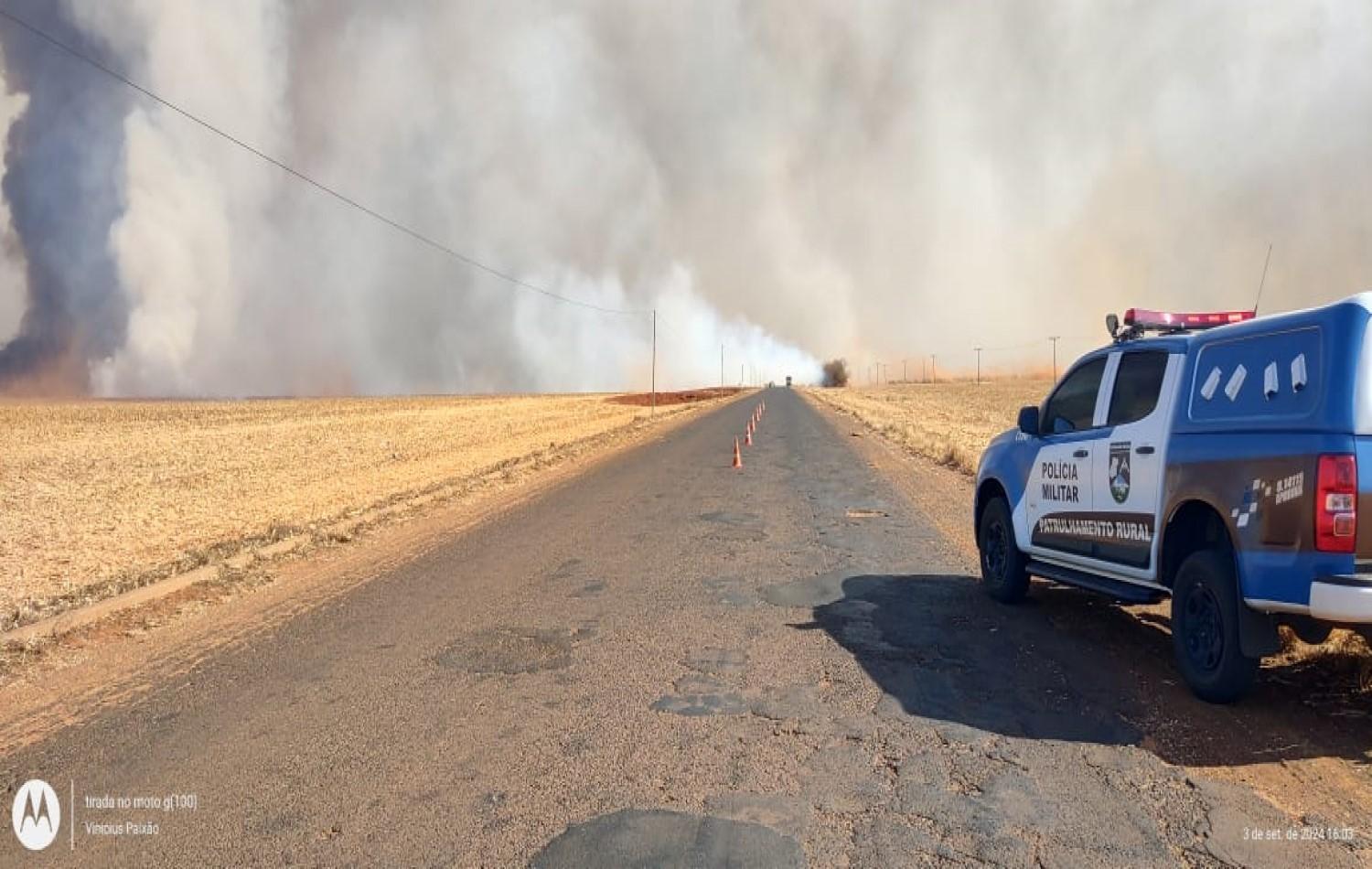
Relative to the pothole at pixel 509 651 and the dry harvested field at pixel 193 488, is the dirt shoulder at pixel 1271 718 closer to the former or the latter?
the pothole at pixel 509 651

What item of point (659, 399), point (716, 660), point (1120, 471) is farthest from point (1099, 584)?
point (659, 399)

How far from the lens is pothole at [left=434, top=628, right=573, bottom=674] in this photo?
6.13 meters

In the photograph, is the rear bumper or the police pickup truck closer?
the rear bumper

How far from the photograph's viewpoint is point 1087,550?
6.72 m

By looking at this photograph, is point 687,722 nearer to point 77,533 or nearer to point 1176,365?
point 1176,365

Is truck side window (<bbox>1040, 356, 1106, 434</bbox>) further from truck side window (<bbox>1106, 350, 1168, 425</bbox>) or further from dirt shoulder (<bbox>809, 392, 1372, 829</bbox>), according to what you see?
dirt shoulder (<bbox>809, 392, 1372, 829</bbox>)

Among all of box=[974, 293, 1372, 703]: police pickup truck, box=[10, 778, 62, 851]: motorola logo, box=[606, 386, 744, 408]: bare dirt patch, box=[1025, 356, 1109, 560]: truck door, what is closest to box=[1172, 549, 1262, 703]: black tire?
box=[974, 293, 1372, 703]: police pickup truck

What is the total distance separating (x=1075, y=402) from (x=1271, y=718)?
3.05 m

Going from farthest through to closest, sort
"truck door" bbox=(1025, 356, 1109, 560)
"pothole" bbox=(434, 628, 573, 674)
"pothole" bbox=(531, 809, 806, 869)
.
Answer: "truck door" bbox=(1025, 356, 1109, 560) → "pothole" bbox=(434, 628, 573, 674) → "pothole" bbox=(531, 809, 806, 869)

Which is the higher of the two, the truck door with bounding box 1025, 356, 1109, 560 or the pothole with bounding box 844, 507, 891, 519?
the truck door with bounding box 1025, 356, 1109, 560

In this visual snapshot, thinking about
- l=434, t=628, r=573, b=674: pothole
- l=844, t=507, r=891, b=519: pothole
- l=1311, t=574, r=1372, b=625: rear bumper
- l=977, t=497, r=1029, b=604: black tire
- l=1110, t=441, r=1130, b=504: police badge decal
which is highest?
l=1110, t=441, r=1130, b=504: police badge decal

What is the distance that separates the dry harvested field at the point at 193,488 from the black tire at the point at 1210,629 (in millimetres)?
9075

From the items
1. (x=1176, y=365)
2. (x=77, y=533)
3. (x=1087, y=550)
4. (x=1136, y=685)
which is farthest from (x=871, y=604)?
(x=77, y=533)

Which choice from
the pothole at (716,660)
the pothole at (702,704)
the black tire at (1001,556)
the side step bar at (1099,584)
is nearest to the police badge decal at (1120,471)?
the side step bar at (1099,584)
